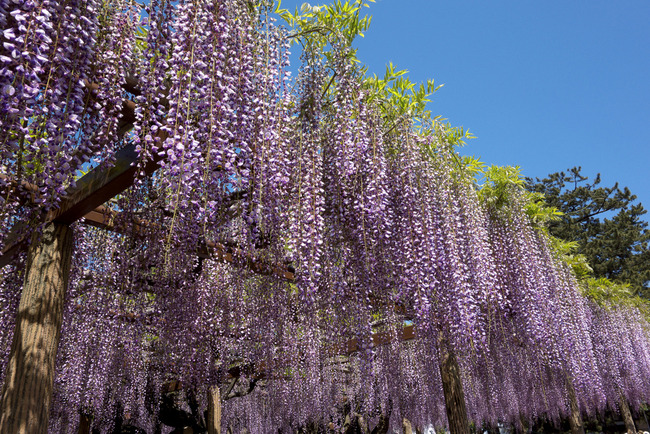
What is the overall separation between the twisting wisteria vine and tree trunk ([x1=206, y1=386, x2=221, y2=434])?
565 millimetres

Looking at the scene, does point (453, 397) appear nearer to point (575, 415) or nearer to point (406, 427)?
point (406, 427)

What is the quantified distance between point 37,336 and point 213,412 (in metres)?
5.47

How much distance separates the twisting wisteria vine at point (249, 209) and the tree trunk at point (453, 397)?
0.09m

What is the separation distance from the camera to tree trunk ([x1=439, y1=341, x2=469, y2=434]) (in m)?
6.40

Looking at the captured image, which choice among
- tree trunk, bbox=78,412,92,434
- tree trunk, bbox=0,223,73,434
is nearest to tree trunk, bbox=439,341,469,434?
tree trunk, bbox=0,223,73,434

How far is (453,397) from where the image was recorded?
662 cm

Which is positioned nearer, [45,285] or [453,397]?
[45,285]

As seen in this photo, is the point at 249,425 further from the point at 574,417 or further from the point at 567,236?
the point at 567,236

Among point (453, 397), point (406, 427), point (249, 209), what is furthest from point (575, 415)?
point (249, 209)

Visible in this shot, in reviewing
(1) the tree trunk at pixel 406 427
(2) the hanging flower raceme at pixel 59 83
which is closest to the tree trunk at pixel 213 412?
(1) the tree trunk at pixel 406 427

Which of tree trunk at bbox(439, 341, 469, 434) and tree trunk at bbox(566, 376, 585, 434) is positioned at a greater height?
tree trunk at bbox(439, 341, 469, 434)

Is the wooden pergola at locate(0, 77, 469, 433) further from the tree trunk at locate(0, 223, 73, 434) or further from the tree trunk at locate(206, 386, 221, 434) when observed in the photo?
the tree trunk at locate(206, 386, 221, 434)

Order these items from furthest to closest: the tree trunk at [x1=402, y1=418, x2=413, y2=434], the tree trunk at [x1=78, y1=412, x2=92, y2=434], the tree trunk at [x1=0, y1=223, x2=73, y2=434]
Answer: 1. the tree trunk at [x1=402, y1=418, x2=413, y2=434]
2. the tree trunk at [x1=78, y1=412, x2=92, y2=434]
3. the tree trunk at [x1=0, y1=223, x2=73, y2=434]

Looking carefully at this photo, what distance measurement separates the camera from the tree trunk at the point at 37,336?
3223 mm
